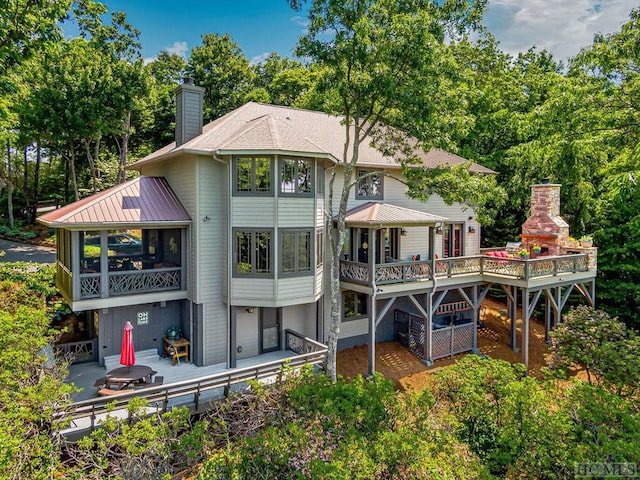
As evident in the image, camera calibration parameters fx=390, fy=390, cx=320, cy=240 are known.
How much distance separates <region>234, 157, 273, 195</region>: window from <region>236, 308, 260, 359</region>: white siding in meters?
4.16

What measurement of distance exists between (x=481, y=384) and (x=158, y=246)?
1240 cm

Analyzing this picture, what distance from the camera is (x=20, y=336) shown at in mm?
9508

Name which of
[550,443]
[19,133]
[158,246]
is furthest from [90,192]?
[550,443]

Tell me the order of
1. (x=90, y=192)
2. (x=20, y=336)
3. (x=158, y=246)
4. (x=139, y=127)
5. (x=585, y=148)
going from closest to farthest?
(x=20, y=336) < (x=585, y=148) < (x=158, y=246) < (x=90, y=192) < (x=139, y=127)

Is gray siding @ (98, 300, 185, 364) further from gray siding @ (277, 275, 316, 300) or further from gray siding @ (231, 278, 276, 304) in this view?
gray siding @ (277, 275, 316, 300)

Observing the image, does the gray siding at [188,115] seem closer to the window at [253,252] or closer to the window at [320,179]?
A: the window at [253,252]

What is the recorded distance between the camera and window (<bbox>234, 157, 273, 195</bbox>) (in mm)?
12531

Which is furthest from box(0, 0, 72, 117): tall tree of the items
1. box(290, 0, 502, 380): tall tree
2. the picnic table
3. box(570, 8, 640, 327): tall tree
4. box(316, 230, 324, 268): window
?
box(570, 8, 640, 327): tall tree

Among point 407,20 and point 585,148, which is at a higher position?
point 407,20

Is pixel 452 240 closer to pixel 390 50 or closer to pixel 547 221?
pixel 547 221

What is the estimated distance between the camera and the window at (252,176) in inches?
493

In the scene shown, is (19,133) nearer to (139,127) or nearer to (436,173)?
(139,127)

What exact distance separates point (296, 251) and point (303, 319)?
3.34 metres

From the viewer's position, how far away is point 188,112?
48.5 ft
